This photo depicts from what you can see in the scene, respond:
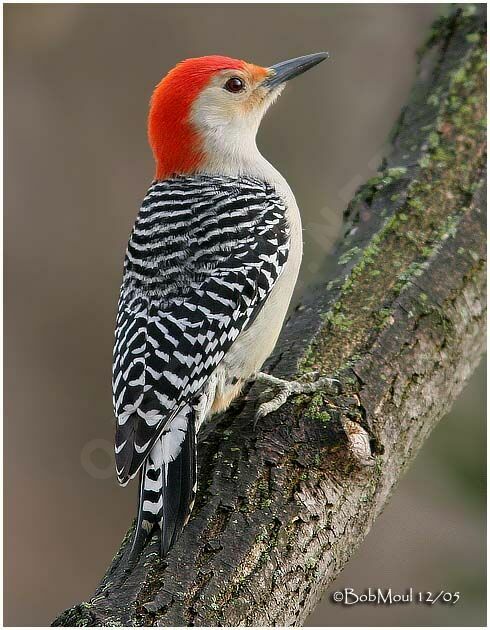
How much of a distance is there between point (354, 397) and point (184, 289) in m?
0.74

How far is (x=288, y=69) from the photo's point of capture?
3768 mm

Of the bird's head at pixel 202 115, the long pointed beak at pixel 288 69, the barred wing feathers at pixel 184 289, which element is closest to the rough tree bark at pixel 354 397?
the barred wing feathers at pixel 184 289

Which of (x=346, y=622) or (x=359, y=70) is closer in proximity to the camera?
(x=346, y=622)

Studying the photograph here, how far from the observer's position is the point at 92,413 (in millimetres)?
5453

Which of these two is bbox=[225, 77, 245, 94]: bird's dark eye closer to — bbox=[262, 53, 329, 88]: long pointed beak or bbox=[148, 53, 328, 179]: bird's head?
bbox=[148, 53, 328, 179]: bird's head

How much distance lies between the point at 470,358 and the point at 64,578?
300 centimetres

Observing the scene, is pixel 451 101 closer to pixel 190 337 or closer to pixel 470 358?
pixel 470 358

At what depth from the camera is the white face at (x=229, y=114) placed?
3.54 meters

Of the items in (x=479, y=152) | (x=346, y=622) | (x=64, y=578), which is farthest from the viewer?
(x=64, y=578)

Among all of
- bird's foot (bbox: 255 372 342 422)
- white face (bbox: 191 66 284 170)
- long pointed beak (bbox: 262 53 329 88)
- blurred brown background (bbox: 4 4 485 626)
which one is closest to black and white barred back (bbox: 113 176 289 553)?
white face (bbox: 191 66 284 170)

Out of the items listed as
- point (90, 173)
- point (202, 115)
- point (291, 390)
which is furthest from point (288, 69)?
point (90, 173)

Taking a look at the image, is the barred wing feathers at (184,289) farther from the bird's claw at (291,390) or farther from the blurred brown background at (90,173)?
the blurred brown background at (90,173)

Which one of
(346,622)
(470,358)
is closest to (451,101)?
(470,358)

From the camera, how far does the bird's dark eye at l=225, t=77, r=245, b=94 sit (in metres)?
3.60
